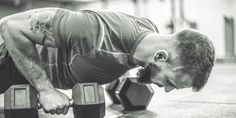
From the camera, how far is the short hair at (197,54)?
822 millimetres

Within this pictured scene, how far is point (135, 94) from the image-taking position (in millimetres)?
1198

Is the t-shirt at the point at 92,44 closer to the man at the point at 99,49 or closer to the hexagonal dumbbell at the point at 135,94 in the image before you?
the man at the point at 99,49

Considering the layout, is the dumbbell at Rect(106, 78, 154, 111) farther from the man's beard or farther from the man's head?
the man's head

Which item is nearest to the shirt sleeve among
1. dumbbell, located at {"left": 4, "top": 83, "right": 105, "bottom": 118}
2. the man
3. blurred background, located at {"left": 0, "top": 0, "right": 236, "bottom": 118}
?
the man

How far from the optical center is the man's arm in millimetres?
873

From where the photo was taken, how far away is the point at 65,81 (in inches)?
40.0

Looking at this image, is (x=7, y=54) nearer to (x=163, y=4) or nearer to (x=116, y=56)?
(x=116, y=56)

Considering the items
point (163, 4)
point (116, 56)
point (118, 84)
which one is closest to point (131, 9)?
point (163, 4)

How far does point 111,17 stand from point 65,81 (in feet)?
0.85

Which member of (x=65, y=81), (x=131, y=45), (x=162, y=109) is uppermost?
(x=131, y=45)

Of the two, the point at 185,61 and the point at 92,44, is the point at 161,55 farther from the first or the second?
the point at 92,44

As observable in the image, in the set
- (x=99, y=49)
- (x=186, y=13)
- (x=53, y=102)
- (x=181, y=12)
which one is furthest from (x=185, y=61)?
(x=186, y=13)

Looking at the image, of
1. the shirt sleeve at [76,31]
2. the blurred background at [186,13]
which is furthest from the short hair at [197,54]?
the blurred background at [186,13]

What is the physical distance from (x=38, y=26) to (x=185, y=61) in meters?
0.41
